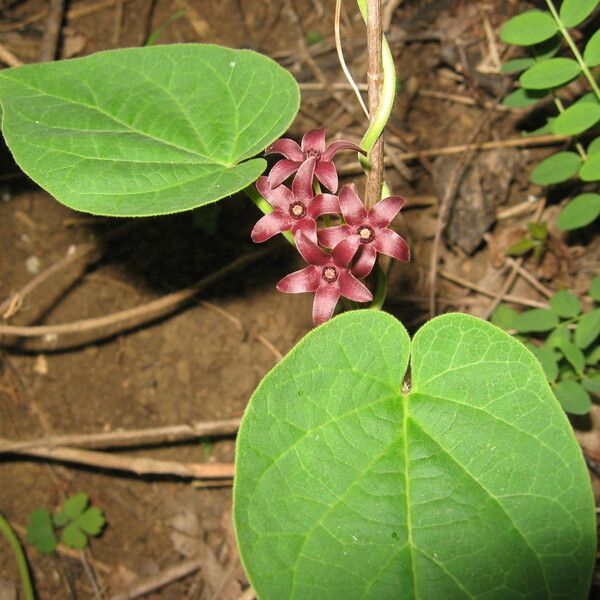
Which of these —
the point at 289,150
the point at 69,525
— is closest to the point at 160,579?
the point at 69,525

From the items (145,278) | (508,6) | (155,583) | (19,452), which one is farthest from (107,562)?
(508,6)

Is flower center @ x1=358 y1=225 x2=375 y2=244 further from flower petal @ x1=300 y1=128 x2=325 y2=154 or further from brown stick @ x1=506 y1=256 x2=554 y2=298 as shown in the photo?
brown stick @ x1=506 y1=256 x2=554 y2=298

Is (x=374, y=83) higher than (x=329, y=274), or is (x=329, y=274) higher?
(x=374, y=83)

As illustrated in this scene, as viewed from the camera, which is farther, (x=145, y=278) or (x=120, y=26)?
(x=120, y=26)

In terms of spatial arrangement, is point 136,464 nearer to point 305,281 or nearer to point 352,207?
point 305,281

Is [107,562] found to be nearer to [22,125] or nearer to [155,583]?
[155,583]

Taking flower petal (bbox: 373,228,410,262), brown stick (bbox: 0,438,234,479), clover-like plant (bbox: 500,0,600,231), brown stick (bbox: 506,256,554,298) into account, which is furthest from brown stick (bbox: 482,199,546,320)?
flower petal (bbox: 373,228,410,262)
